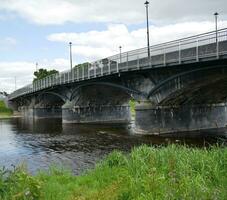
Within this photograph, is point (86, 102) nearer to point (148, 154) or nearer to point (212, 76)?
point (212, 76)

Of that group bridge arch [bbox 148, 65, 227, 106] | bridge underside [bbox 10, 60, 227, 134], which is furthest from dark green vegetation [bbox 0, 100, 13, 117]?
bridge arch [bbox 148, 65, 227, 106]

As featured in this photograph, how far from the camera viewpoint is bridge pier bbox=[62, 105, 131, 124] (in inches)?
2650

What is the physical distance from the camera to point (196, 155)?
1327cm

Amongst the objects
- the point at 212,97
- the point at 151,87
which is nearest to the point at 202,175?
the point at 151,87

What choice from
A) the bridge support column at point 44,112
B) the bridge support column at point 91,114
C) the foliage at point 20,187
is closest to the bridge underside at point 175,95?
the bridge support column at point 91,114

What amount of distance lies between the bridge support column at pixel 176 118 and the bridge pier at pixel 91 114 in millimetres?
22065

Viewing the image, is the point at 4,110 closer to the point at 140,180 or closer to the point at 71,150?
the point at 71,150

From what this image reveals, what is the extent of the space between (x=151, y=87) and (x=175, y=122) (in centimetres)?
530

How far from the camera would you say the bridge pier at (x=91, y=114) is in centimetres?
6731

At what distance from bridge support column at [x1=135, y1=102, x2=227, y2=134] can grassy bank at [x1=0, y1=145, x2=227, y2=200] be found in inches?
1041

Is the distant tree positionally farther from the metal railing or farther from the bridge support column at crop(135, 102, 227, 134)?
the bridge support column at crop(135, 102, 227, 134)

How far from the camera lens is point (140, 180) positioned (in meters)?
10.9

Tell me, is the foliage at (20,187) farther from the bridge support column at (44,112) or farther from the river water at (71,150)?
the bridge support column at (44,112)

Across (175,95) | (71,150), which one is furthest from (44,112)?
(71,150)
